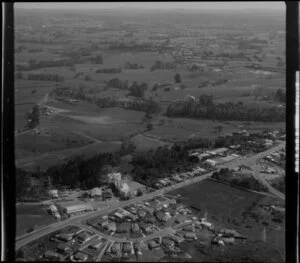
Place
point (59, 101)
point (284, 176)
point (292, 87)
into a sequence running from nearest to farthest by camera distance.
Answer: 1. point (292, 87)
2. point (284, 176)
3. point (59, 101)

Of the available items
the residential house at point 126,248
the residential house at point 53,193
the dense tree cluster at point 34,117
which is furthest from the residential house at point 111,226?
the dense tree cluster at point 34,117

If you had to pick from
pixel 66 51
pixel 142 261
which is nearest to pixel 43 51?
pixel 66 51

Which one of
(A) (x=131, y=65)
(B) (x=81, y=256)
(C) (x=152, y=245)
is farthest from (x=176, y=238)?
(A) (x=131, y=65)

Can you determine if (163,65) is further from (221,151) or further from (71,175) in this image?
(71,175)

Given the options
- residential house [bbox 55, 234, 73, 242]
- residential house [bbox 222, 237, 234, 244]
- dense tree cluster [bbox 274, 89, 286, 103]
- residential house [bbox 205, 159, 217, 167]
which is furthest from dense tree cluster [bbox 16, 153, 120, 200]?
dense tree cluster [bbox 274, 89, 286, 103]

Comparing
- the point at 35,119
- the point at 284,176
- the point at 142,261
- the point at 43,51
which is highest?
the point at 43,51

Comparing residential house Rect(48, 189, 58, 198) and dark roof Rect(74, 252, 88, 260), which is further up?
residential house Rect(48, 189, 58, 198)

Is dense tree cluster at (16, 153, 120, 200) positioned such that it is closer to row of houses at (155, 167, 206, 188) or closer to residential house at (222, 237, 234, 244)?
row of houses at (155, 167, 206, 188)

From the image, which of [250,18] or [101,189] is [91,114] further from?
[250,18]
